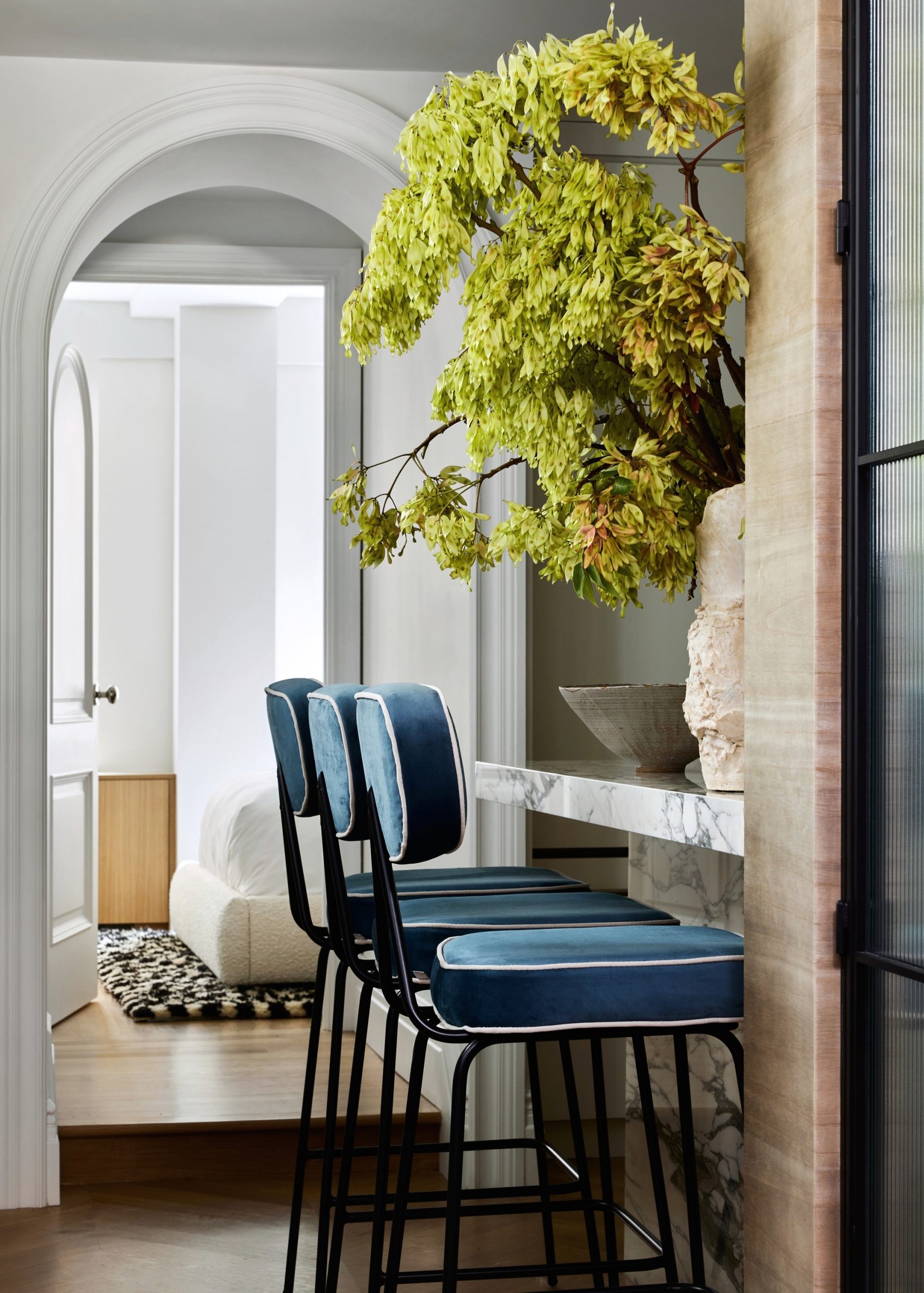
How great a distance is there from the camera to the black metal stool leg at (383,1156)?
6.57 ft

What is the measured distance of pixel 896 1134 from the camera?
152cm

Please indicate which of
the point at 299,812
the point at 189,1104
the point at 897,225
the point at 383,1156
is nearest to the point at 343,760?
the point at 299,812

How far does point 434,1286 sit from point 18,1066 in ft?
3.80

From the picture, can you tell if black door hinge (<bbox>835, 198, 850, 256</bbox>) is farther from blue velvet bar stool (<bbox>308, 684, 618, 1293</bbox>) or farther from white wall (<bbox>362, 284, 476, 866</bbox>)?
white wall (<bbox>362, 284, 476, 866</bbox>)

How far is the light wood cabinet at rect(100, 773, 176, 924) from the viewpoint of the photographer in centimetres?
699

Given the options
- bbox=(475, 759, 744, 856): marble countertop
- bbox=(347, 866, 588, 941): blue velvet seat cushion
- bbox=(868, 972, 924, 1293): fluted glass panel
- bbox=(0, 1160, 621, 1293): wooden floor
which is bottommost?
bbox=(0, 1160, 621, 1293): wooden floor

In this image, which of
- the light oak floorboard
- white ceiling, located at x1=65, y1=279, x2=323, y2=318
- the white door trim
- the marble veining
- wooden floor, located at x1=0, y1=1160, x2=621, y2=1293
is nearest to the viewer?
the marble veining

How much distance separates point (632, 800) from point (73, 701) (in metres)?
3.42

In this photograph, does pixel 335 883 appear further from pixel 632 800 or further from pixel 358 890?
pixel 632 800

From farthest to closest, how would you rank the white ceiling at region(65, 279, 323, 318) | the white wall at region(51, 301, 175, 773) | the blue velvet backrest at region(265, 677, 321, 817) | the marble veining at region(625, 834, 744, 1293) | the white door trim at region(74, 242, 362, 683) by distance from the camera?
the white wall at region(51, 301, 175, 773)
the white ceiling at region(65, 279, 323, 318)
the white door trim at region(74, 242, 362, 683)
the blue velvet backrest at region(265, 677, 321, 817)
the marble veining at region(625, 834, 744, 1293)

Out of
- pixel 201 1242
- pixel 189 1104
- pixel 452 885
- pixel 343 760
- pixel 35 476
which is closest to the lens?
pixel 343 760

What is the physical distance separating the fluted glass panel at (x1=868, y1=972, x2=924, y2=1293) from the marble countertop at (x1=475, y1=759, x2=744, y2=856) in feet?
1.04

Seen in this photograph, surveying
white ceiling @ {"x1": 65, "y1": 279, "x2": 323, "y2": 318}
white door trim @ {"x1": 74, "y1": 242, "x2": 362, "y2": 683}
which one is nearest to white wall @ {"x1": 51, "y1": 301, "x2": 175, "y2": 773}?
white ceiling @ {"x1": 65, "y1": 279, "x2": 323, "y2": 318}

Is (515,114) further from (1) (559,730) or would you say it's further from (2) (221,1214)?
(2) (221,1214)
